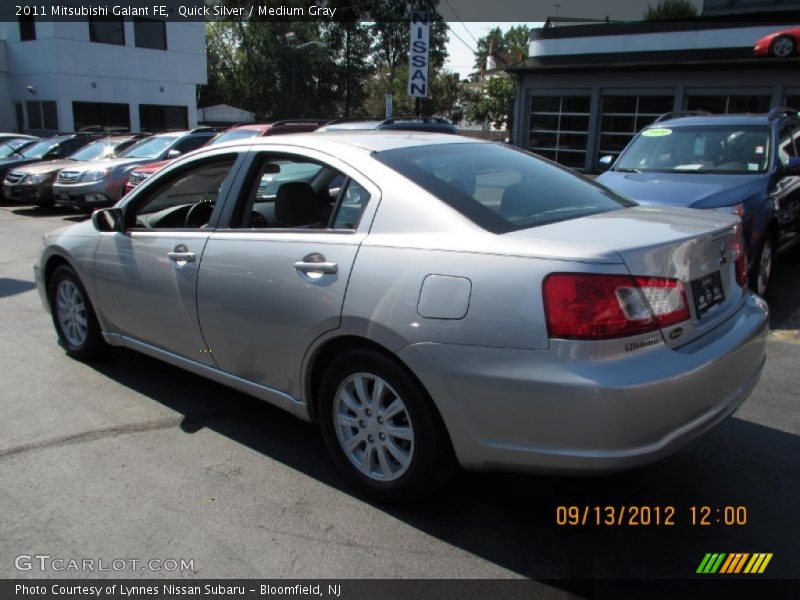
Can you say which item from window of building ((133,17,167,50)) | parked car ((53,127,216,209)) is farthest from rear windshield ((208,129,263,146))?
window of building ((133,17,167,50))

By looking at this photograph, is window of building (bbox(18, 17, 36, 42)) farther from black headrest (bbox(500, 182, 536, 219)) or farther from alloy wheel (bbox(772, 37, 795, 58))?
black headrest (bbox(500, 182, 536, 219))

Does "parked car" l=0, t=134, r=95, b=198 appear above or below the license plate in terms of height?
below

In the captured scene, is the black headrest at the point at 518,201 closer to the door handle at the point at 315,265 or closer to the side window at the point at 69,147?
the door handle at the point at 315,265

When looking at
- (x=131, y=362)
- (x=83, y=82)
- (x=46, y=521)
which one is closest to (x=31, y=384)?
(x=131, y=362)

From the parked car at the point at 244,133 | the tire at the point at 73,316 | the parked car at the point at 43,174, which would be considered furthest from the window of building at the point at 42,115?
the tire at the point at 73,316

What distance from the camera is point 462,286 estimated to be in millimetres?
2637

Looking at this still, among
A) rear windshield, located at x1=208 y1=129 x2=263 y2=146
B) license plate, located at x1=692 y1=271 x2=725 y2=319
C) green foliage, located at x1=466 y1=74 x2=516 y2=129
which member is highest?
green foliage, located at x1=466 y1=74 x2=516 y2=129

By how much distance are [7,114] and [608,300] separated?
38.3m

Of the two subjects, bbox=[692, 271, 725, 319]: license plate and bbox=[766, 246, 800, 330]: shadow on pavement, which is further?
bbox=[766, 246, 800, 330]: shadow on pavement

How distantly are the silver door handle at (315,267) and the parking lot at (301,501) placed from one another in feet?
3.50

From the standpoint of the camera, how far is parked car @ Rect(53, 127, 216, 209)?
12.7 metres

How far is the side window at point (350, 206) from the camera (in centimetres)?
315

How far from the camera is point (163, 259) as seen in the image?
3.93 meters
